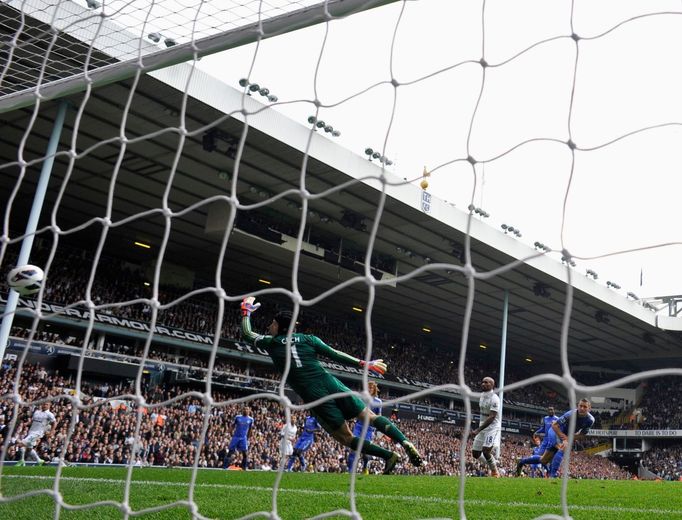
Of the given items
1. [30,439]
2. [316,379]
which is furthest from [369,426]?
[30,439]

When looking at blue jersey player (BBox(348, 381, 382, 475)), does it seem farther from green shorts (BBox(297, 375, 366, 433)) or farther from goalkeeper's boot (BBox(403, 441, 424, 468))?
goalkeeper's boot (BBox(403, 441, 424, 468))

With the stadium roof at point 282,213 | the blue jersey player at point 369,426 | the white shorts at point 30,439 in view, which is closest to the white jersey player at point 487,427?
the blue jersey player at point 369,426

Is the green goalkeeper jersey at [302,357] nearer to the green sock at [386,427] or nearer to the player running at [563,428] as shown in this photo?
the green sock at [386,427]

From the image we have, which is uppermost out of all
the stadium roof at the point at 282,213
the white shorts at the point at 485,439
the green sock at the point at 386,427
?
the stadium roof at the point at 282,213

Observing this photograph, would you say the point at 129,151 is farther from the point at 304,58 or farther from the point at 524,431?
the point at 524,431

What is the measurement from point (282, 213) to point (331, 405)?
18210mm

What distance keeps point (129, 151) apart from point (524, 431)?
31.5 meters

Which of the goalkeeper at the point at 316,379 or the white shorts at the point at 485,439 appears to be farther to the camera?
the white shorts at the point at 485,439

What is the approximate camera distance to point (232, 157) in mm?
19156

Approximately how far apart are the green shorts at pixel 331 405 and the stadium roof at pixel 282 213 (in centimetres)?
416

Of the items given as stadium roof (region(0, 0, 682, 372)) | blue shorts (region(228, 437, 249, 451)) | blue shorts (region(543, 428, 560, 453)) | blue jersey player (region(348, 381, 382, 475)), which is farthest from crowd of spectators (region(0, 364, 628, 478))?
blue shorts (region(543, 428, 560, 453))

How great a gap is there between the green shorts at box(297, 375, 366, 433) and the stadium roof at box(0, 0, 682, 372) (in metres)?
4.16

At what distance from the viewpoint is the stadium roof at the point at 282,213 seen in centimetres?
1689

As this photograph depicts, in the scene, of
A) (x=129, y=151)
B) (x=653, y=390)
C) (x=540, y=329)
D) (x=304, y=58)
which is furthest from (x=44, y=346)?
(x=653, y=390)
